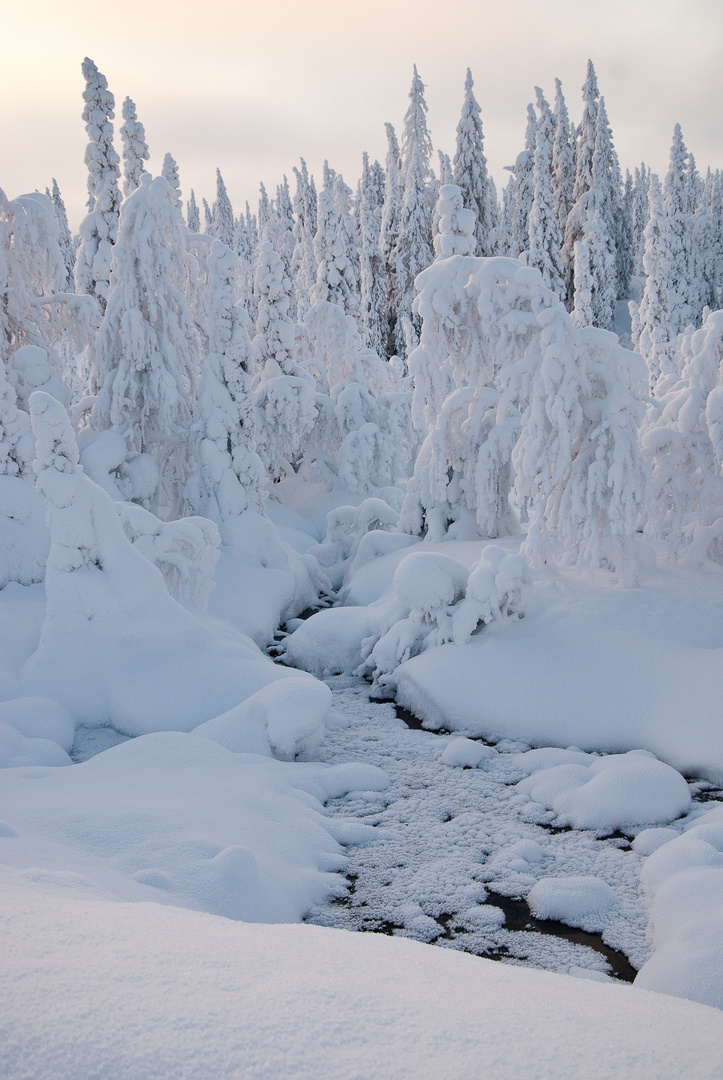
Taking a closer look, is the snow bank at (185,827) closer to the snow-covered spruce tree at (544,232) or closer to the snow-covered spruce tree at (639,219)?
the snow-covered spruce tree at (544,232)

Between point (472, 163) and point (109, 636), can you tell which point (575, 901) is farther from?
point (472, 163)

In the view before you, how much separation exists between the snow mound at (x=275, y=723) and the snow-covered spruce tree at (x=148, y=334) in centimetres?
793

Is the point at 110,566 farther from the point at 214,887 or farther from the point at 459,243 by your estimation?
the point at 459,243

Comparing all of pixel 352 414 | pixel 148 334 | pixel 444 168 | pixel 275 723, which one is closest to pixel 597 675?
pixel 275 723

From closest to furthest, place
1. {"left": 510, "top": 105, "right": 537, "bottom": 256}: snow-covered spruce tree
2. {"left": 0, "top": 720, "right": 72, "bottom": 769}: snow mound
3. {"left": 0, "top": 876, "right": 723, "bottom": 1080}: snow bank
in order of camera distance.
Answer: {"left": 0, "top": 876, "right": 723, "bottom": 1080}: snow bank, {"left": 0, "top": 720, "right": 72, "bottom": 769}: snow mound, {"left": 510, "top": 105, "right": 537, "bottom": 256}: snow-covered spruce tree

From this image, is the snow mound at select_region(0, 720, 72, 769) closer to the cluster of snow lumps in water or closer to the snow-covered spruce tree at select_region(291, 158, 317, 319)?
the cluster of snow lumps in water

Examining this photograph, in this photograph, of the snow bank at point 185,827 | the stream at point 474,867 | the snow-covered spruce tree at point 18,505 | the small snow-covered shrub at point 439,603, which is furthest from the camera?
the snow-covered spruce tree at point 18,505

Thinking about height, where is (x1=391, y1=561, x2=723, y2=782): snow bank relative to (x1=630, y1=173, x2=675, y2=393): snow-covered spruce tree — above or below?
below

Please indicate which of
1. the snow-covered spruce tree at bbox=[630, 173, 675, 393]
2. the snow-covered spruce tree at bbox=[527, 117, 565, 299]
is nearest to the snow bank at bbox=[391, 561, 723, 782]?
the snow-covered spruce tree at bbox=[630, 173, 675, 393]

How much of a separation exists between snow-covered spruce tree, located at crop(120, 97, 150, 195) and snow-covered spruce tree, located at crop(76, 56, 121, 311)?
1.49m

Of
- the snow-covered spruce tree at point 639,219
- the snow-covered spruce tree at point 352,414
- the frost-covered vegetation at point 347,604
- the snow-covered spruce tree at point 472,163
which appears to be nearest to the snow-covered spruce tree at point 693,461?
the frost-covered vegetation at point 347,604

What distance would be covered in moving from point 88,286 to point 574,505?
44.5ft

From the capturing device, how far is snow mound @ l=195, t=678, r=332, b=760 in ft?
23.5

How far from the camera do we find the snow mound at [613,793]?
19.4 ft
